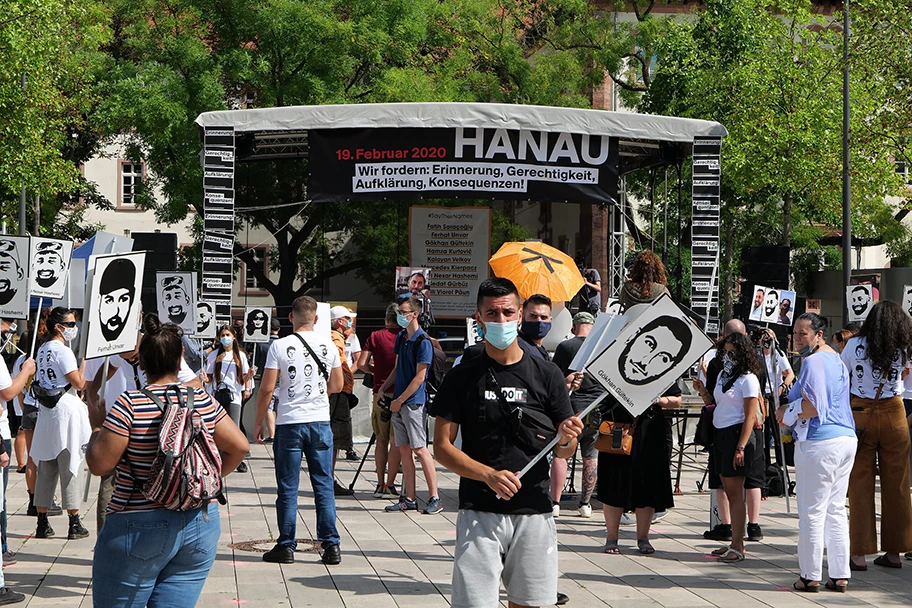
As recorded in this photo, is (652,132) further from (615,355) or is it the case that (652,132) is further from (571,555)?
(615,355)

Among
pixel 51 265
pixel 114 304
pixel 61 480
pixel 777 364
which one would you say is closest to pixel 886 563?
pixel 777 364

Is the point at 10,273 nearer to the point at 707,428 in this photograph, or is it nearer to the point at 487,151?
the point at 707,428

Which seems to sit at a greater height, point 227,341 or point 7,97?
point 7,97

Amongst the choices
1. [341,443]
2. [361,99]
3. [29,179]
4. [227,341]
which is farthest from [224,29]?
[341,443]

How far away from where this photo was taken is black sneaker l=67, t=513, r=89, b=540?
32.6 feet

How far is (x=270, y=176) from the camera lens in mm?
30109

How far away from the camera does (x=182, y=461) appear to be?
4.81 m

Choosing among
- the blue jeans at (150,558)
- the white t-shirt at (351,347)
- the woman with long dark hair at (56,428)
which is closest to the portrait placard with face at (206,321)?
the white t-shirt at (351,347)

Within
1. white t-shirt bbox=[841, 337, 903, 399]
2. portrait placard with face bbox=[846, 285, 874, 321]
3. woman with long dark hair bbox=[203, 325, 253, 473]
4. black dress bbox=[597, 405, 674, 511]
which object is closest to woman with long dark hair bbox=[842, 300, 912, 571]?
white t-shirt bbox=[841, 337, 903, 399]

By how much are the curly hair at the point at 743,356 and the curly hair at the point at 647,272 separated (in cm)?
76

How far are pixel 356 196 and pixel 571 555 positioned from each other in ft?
33.5

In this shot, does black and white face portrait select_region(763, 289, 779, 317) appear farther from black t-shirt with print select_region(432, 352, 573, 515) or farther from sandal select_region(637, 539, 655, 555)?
black t-shirt with print select_region(432, 352, 573, 515)

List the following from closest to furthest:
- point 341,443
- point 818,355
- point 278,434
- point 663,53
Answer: point 818,355, point 278,434, point 341,443, point 663,53

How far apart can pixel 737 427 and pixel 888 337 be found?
4.40 ft
